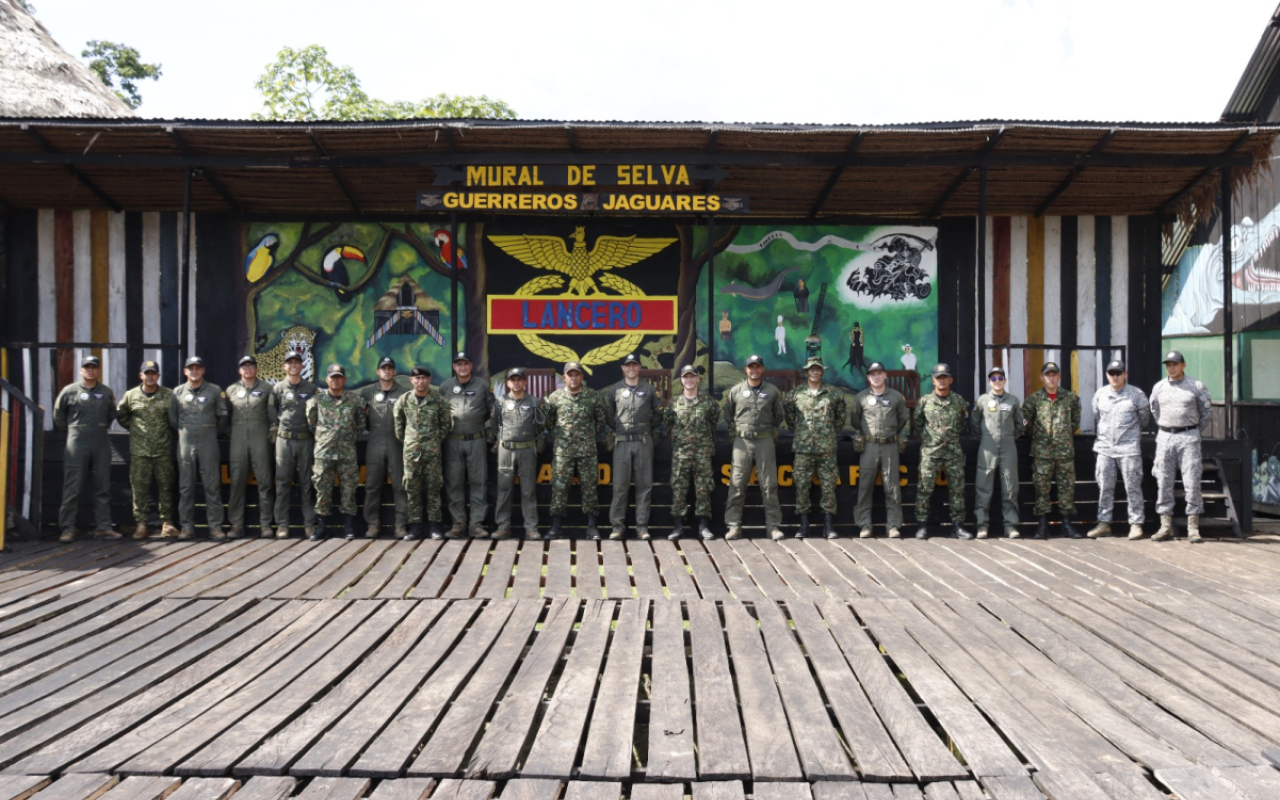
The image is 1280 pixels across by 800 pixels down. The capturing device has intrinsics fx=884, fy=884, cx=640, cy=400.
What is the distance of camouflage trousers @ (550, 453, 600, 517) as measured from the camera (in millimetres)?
7906

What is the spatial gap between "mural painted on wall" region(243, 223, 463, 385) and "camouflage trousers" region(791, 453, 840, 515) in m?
4.63

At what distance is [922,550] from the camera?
7.26m

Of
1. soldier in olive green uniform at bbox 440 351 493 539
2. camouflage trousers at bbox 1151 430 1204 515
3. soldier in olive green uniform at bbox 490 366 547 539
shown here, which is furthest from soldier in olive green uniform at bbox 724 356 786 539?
camouflage trousers at bbox 1151 430 1204 515

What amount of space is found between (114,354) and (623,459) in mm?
6486

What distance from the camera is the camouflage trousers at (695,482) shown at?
315 inches

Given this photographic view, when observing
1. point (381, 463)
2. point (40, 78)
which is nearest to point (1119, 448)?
point (381, 463)

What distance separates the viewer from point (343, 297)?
1052 cm

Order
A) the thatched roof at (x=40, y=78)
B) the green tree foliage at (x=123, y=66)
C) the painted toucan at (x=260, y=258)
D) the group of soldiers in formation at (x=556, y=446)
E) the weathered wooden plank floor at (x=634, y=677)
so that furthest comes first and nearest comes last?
the green tree foliage at (x=123, y=66)
the thatched roof at (x=40, y=78)
the painted toucan at (x=260, y=258)
the group of soldiers in formation at (x=556, y=446)
the weathered wooden plank floor at (x=634, y=677)

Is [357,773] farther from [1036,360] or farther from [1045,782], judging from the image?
[1036,360]

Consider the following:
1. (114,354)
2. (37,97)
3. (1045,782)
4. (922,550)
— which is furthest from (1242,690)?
(37,97)

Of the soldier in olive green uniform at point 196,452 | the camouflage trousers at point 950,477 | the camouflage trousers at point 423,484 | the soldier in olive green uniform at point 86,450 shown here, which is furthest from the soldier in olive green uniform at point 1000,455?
the soldier in olive green uniform at point 86,450

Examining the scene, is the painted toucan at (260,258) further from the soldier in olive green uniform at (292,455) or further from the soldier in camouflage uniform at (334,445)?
the soldier in camouflage uniform at (334,445)

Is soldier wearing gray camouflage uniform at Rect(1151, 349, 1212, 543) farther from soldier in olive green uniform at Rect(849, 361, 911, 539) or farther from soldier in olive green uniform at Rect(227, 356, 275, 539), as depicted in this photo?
soldier in olive green uniform at Rect(227, 356, 275, 539)

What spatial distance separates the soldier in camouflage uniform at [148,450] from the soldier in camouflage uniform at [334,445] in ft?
4.29
